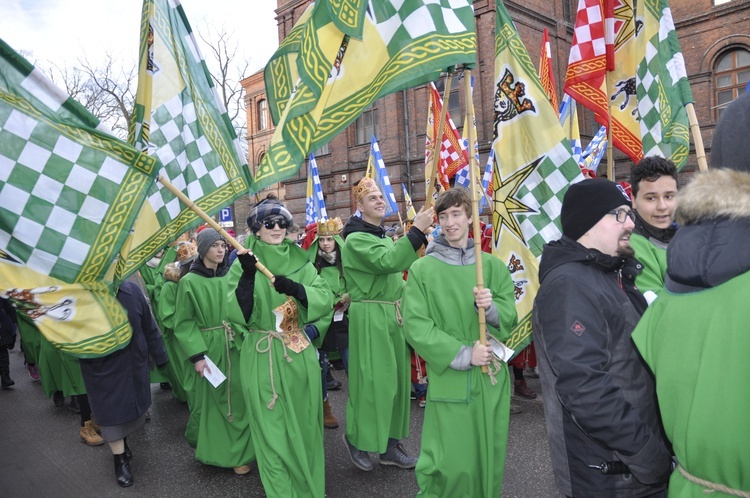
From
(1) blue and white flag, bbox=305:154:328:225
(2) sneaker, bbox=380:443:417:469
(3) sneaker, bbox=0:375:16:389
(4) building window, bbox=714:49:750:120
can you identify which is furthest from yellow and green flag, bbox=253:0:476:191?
(4) building window, bbox=714:49:750:120

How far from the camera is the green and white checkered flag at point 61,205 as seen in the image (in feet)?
10.1

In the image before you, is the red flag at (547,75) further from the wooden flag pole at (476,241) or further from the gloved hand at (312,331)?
the gloved hand at (312,331)

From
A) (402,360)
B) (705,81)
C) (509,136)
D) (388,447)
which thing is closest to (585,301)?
(509,136)

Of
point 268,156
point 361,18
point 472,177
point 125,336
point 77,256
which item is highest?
point 361,18

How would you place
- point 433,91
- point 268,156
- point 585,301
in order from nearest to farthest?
point 585,301
point 268,156
point 433,91

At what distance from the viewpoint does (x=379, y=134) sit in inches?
839

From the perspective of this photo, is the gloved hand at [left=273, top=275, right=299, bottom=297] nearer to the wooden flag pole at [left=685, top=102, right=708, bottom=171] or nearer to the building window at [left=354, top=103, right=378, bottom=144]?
the wooden flag pole at [left=685, top=102, right=708, bottom=171]

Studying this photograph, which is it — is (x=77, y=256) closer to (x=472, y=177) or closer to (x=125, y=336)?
(x=125, y=336)

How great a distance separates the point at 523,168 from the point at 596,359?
7.90 feet

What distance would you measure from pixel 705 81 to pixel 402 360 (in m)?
17.4

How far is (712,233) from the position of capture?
1517 millimetres

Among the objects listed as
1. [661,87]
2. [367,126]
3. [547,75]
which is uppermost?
[367,126]

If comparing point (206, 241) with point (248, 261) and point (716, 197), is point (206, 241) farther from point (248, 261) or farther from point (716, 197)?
point (716, 197)

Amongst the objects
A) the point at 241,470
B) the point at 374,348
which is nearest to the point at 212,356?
the point at 241,470
